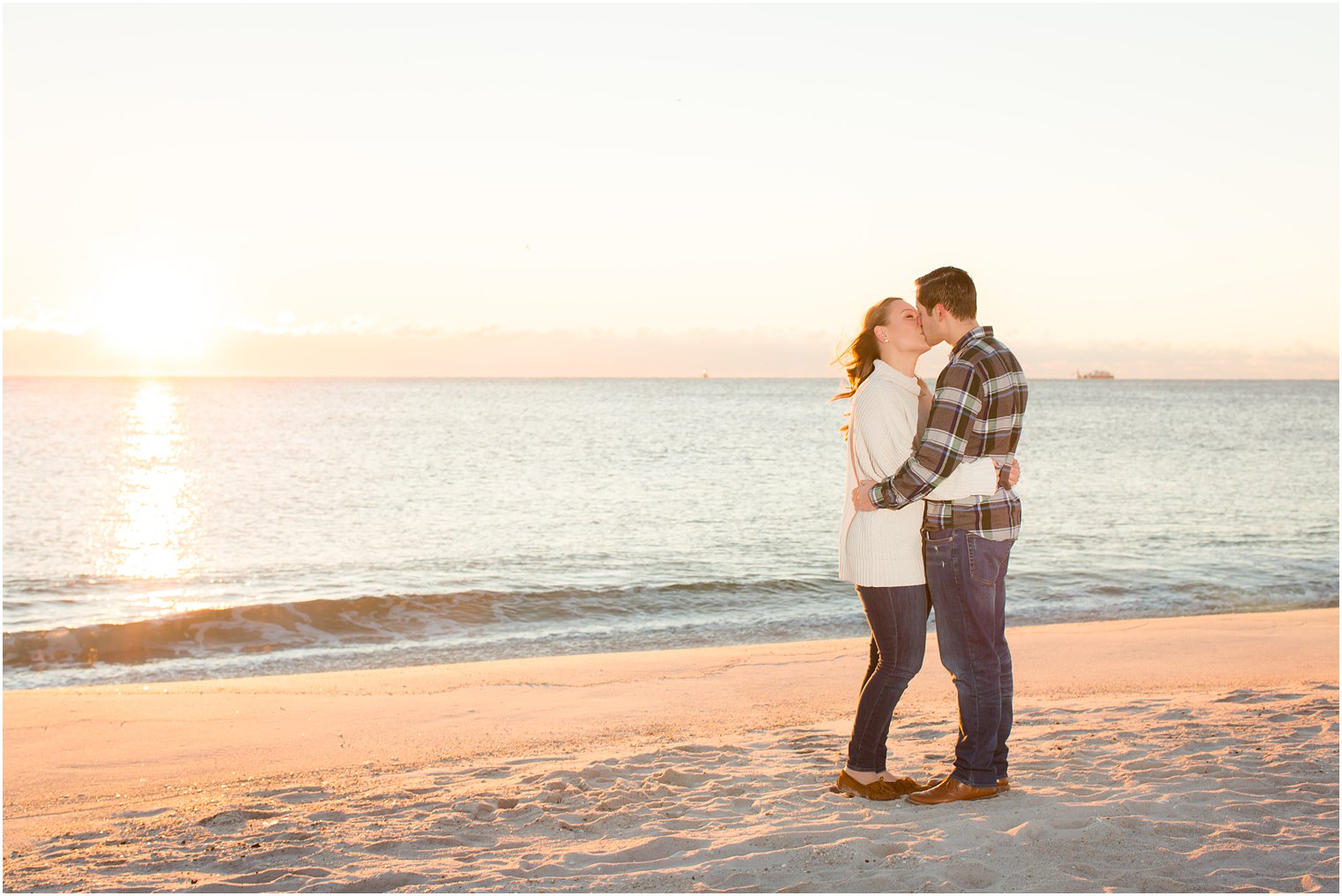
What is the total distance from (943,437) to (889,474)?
1.12 feet

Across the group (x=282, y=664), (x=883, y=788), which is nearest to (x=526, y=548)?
(x=282, y=664)

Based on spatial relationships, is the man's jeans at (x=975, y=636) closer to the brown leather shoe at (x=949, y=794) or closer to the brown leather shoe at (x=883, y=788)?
the brown leather shoe at (x=949, y=794)

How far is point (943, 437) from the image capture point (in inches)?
154

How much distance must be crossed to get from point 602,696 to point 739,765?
2.61 metres

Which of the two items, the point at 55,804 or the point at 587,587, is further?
the point at 587,587

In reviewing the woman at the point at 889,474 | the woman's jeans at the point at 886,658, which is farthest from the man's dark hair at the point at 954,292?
the woman's jeans at the point at 886,658

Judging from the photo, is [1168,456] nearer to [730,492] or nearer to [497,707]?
[730,492]

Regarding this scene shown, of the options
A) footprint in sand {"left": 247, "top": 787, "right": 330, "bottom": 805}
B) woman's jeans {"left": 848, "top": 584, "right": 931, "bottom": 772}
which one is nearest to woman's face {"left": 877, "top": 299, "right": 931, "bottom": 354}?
woman's jeans {"left": 848, "top": 584, "right": 931, "bottom": 772}

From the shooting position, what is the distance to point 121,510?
72.0 ft

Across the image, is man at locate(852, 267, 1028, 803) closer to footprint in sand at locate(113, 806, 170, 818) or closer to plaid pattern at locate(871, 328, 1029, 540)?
plaid pattern at locate(871, 328, 1029, 540)

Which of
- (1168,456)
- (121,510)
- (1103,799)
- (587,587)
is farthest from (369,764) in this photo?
(1168,456)

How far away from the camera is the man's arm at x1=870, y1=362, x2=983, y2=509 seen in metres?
3.91

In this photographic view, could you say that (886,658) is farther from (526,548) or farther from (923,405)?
(526,548)

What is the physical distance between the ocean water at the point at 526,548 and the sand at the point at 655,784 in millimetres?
2379
